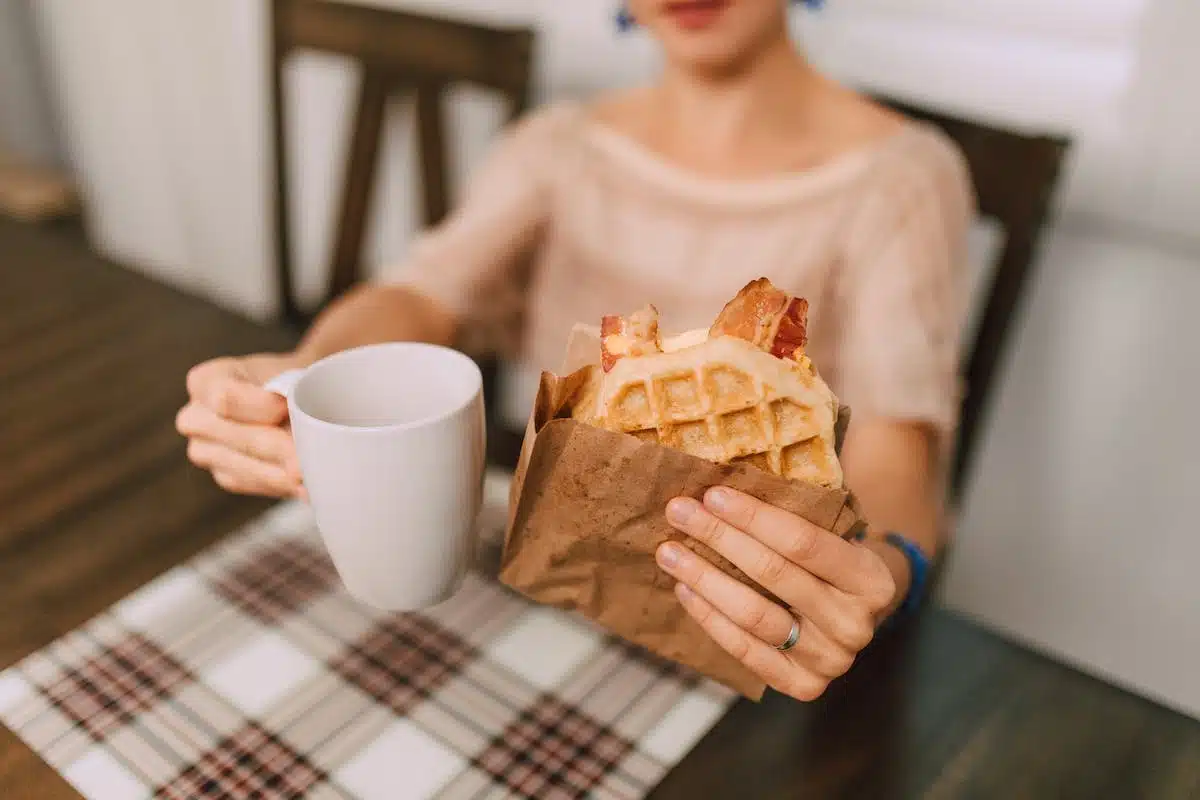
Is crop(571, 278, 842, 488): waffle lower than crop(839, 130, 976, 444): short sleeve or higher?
higher

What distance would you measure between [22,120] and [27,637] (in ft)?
8.82

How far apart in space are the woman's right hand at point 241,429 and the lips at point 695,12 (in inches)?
20.8

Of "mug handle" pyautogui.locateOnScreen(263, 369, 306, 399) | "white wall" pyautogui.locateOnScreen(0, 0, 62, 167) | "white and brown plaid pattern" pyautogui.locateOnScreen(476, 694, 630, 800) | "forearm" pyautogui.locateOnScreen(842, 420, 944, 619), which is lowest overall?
"white wall" pyautogui.locateOnScreen(0, 0, 62, 167)

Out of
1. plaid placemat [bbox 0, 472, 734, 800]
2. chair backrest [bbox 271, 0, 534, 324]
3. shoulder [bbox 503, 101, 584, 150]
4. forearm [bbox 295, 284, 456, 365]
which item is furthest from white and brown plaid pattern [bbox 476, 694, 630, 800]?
chair backrest [bbox 271, 0, 534, 324]


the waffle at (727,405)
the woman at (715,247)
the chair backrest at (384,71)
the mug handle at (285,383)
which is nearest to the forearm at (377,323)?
the woman at (715,247)

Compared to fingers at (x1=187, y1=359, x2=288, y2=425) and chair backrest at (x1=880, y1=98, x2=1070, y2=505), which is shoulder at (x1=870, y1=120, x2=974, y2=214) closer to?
chair backrest at (x1=880, y1=98, x2=1070, y2=505)

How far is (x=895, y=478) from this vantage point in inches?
32.1

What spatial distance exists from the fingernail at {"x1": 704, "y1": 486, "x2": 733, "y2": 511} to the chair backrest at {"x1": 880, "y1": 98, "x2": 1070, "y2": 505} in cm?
67

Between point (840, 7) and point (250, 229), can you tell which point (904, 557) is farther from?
point (250, 229)

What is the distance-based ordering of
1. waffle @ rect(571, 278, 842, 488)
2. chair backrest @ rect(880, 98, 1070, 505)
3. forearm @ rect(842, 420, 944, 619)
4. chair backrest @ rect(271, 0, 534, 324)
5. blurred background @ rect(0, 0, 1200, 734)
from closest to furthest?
1. waffle @ rect(571, 278, 842, 488)
2. forearm @ rect(842, 420, 944, 619)
3. chair backrest @ rect(880, 98, 1070, 505)
4. blurred background @ rect(0, 0, 1200, 734)
5. chair backrest @ rect(271, 0, 534, 324)

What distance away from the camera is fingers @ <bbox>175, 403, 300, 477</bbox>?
645 millimetres

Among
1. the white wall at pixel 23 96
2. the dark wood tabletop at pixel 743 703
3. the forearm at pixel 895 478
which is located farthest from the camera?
the white wall at pixel 23 96

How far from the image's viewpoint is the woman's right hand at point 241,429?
0.64 meters

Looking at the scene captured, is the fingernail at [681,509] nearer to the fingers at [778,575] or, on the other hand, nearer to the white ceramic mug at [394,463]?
the fingers at [778,575]
